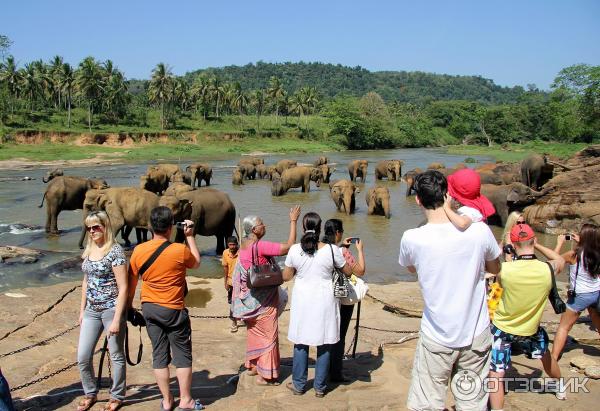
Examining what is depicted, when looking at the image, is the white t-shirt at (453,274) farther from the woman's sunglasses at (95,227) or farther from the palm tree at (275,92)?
the palm tree at (275,92)

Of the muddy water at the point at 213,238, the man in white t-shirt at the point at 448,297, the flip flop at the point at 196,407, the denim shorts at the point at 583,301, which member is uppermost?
the man in white t-shirt at the point at 448,297

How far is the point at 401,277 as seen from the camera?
12.2 meters

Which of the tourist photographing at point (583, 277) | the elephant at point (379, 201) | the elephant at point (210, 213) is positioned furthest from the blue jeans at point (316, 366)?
the elephant at point (379, 201)

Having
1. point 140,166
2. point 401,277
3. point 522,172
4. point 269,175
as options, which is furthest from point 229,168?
point 401,277

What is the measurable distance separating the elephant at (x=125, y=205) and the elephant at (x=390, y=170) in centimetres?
2378

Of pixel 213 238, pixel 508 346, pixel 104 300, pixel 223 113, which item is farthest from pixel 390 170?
pixel 223 113

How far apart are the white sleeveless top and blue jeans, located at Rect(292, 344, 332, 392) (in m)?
2.65

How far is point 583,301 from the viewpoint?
5.62 meters

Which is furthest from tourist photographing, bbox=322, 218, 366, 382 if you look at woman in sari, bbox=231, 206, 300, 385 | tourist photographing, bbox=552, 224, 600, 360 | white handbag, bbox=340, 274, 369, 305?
tourist photographing, bbox=552, 224, 600, 360

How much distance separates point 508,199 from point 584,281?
1363 cm

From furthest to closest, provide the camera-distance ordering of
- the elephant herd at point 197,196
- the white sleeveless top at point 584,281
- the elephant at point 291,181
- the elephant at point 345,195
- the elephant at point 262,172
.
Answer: the elephant at point 262,172, the elephant at point 291,181, the elephant at point 345,195, the elephant herd at point 197,196, the white sleeveless top at point 584,281

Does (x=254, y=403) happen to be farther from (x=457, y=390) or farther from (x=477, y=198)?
(x=477, y=198)

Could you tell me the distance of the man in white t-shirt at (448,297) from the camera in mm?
3512

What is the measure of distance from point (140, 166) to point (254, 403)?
46537 mm
